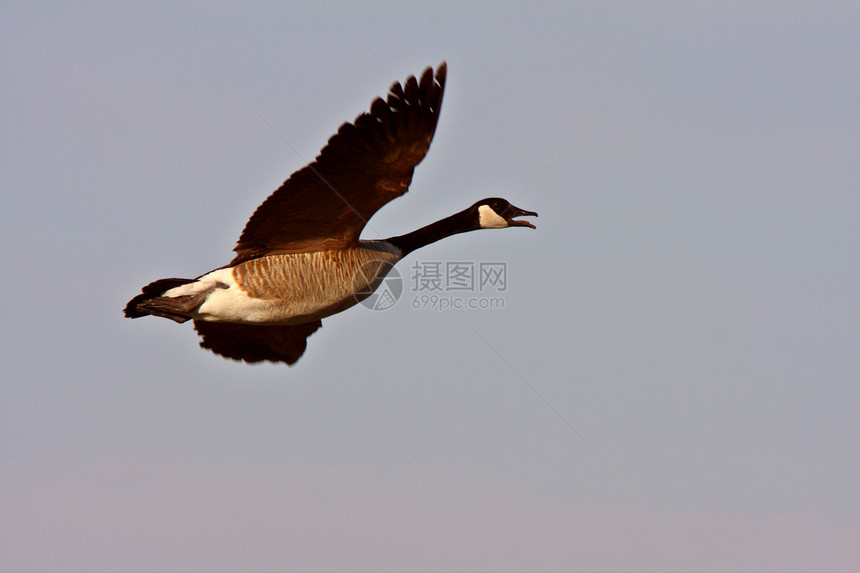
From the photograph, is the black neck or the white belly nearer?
the white belly

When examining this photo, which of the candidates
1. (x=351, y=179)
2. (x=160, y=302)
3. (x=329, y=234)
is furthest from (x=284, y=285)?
(x=351, y=179)

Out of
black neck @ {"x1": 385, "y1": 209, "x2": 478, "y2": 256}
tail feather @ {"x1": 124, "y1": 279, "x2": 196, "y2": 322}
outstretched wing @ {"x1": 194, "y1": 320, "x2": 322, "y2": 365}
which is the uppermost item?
black neck @ {"x1": 385, "y1": 209, "x2": 478, "y2": 256}

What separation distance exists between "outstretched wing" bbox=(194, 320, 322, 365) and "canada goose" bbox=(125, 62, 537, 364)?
158cm

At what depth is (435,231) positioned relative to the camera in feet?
41.5

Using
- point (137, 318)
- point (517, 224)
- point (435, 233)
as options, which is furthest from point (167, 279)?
point (517, 224)

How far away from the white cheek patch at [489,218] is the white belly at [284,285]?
82.0 inches

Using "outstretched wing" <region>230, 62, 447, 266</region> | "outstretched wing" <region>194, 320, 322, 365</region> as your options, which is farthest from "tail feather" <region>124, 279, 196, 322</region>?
"outstretched wing" <region>194, 320, 322, 365</region>

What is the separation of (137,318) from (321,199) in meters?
2.81

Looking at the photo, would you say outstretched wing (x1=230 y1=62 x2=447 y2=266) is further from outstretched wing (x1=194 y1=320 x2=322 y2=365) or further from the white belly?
outstretched wing (x1=194 y1=320 x2=322 y2=365)

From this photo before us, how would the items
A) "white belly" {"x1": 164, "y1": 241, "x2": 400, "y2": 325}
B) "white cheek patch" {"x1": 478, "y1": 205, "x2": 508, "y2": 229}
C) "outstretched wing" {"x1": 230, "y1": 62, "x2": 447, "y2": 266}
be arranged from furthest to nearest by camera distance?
"white cheek patch" {"x1": 478, "y1": 205, "x2": 508, "y2": 229} → "white belly" {"x1": 164, "y1": 241, "x2": 400, "y2": 325} → "outstretched wing" {"x1": 230, "y1": 62, "x2": 447, "y2": 266}

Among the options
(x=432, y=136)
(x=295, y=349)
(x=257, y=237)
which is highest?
(x=432, y=136)

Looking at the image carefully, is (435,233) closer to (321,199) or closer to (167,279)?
(321,199)

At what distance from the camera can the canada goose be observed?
392 inches

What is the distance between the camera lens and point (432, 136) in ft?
33.0
